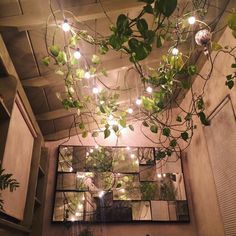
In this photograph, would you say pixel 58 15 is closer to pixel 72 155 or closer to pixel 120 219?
pixel 72 155

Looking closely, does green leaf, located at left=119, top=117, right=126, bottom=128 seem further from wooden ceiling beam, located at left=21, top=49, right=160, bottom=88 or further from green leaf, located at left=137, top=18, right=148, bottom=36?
green leaf, located at left=137, top=18, right=148, bottom=36

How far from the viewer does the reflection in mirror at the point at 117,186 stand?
3.11 metres

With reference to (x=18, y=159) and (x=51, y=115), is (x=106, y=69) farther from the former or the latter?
(x=18, y=159)

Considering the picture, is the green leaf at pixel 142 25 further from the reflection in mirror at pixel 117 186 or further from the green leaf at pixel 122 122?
the reflection in mirror at pixel 117 186

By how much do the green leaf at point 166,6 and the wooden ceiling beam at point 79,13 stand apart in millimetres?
1115

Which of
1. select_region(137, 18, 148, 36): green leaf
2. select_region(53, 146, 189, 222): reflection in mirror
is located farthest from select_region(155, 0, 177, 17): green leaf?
select_region(53, 146, 189, 222): reflection in mirror

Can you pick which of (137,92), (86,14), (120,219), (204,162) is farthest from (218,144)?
(86,14)

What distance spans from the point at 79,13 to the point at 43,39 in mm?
361

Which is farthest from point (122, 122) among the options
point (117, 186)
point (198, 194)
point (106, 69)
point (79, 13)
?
point (198, 194)

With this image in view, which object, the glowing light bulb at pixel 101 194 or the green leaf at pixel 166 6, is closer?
the green leaf at pixel 166 6

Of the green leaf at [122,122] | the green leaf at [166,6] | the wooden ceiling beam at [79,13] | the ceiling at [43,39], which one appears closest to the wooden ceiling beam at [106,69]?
the ceiling at [43,39]

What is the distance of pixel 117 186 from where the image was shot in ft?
10.7

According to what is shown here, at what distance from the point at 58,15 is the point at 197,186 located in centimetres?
260

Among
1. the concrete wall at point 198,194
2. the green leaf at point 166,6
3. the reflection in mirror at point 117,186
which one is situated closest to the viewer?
the green leaf at point 166,6
